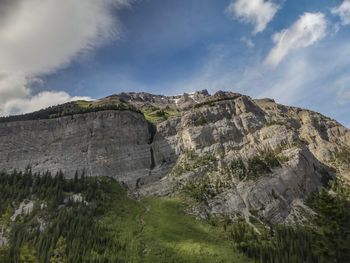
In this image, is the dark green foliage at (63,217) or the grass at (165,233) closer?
the grass at (165,233)

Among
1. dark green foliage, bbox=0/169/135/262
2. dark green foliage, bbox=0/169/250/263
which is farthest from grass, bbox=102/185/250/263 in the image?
dark green foliage, bbox=0/169/135/262

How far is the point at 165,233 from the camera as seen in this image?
137375 mm

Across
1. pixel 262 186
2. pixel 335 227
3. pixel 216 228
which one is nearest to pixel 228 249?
pixel 216 228

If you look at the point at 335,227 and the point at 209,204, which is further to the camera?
the point at 209,204

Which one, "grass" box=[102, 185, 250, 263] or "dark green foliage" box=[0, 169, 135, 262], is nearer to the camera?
"grass" box=[102, 185, 250, 263]

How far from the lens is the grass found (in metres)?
119

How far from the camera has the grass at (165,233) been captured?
390ft

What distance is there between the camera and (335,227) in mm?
62094

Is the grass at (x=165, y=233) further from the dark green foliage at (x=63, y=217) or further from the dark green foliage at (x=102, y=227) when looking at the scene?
the dark green foliage at (x=63, y=217)

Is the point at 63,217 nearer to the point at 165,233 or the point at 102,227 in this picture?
the point at 102,227

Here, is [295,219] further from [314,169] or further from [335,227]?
[335,227]

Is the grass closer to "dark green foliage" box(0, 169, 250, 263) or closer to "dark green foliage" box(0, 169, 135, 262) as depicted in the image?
"dark green foliage" box(0, 169, 250, 263)

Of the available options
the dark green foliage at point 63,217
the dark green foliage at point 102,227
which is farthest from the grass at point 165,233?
the dark green foliage at point 63,217

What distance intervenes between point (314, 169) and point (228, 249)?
90799 mm
